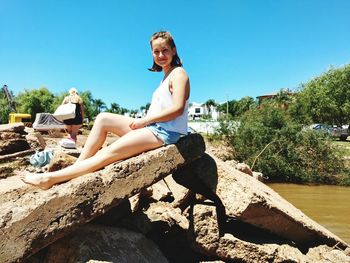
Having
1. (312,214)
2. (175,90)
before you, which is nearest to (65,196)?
(175,90)

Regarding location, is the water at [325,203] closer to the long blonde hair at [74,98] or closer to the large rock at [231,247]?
the large rock at [231,247]

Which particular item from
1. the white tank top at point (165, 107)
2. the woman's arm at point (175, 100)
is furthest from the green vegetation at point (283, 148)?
the woman's arm at point (175, 100)

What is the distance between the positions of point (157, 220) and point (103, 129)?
4.29 feet

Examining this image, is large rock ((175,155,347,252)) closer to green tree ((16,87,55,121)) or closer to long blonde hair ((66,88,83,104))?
long blonde hair ((66,88,83,104))

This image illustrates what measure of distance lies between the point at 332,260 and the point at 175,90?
7.97 feet

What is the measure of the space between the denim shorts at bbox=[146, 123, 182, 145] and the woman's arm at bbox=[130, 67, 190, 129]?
7 centimetres

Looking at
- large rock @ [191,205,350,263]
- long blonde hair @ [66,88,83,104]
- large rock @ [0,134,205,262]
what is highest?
long blonde hair @ [66,88,83,104]

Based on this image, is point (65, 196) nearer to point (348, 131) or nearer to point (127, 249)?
point (127, 249)

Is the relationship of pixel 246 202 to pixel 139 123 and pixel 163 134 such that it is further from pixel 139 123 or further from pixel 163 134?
pixel 139 123

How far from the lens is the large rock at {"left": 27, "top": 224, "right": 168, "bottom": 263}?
120 inches

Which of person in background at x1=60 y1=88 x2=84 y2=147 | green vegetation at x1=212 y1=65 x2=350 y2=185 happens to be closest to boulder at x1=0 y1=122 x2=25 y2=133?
person in background at x1=60 y1=88 x2=84 y2=147

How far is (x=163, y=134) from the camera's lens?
3652 mm

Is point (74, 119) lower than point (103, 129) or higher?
higher

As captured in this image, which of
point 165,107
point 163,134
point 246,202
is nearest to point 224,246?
point 246,202
